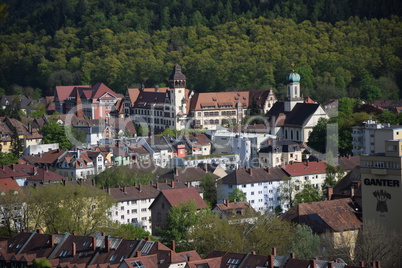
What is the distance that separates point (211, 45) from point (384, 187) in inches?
3453

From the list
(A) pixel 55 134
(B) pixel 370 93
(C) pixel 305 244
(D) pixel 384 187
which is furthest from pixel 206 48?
(C) pixel 305 244

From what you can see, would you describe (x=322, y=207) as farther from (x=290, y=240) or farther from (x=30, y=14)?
(x=30, y=14)

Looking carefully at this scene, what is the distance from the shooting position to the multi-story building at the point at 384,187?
139ft

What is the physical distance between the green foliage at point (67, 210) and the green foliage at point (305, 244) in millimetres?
8298

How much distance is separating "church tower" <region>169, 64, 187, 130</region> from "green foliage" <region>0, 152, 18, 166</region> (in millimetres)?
18375

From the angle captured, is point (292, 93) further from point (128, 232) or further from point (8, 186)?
point (128, 232)

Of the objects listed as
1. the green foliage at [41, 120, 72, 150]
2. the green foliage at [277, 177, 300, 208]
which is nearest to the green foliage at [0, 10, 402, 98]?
the green foliage at [41, 120, 72, 150]

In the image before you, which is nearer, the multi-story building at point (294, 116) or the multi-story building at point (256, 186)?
the multi-story building at point (256, 186)

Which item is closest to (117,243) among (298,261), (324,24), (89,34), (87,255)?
(87,255)

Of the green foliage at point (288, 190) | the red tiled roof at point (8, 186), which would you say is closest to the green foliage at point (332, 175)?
the green foliage at point (288, 190)

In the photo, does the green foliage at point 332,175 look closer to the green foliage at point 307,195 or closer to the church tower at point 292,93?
the green foliage at point 307,195

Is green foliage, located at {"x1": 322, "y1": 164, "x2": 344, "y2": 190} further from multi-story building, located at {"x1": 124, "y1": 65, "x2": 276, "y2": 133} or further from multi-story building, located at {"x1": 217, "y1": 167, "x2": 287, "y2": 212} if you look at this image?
multi-story building, located at {"x1": 124, "y1": 65, "x2": 276, "y2": 133}

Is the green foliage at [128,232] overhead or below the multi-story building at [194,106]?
below

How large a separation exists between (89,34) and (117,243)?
10832 centimetres
